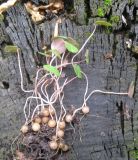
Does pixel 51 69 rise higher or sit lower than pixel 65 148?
higher

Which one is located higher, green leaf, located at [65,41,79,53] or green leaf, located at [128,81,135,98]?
green leaf, located at [65,41,79,53]

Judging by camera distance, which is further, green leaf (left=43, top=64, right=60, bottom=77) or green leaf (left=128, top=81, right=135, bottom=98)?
green leaf (left=128, top=81, right=135, bottom=98)

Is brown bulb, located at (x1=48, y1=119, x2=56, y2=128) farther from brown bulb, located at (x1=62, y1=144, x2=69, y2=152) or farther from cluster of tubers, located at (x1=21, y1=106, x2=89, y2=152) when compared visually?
brown bulb, located at (x1=62, y1=144, x2=69, y2=152)

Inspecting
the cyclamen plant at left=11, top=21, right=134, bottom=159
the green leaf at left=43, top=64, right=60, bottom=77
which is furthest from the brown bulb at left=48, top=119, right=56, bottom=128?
the green leaf at left=43, top=64, right=60, bottom=77

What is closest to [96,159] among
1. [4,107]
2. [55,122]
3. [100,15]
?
[55,122]

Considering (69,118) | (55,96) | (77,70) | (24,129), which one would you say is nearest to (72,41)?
(77,70)

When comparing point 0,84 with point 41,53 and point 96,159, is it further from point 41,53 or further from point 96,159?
point 96,159

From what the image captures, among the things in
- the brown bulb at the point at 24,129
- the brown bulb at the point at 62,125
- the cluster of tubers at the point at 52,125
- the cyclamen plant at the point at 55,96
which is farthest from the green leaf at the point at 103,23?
the brown bulb at the point at 24,129

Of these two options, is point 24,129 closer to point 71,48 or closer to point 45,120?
point 45,120
